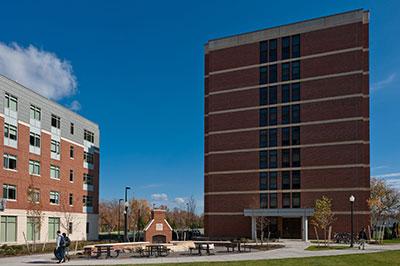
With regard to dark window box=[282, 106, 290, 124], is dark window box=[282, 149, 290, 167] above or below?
below

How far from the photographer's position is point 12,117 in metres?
45.2

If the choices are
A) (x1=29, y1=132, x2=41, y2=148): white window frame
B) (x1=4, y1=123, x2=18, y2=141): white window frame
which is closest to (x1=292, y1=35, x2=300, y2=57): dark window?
(x1=29, y1=132, x2=41, y2=148): white window frame

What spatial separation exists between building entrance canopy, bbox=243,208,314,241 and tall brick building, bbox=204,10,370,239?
0.38 feet

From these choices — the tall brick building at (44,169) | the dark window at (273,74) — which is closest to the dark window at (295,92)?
the dark window at (273,74)

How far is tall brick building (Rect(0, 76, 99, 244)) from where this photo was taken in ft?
146

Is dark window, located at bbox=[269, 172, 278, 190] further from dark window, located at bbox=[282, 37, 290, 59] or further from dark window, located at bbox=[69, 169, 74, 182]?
dark window, located at bbox=[69, 169, 74, 182]

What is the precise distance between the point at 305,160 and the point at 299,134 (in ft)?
10.6

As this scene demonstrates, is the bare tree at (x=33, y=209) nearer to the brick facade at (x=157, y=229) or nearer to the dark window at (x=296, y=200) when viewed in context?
the brick facade at (x=157, y=229)

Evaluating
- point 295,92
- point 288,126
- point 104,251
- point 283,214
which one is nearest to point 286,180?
point 283,214

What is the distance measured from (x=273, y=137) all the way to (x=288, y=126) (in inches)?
92.5

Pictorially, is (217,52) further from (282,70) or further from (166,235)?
(166,235)

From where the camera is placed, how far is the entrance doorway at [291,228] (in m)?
58.6

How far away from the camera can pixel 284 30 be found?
196 feet

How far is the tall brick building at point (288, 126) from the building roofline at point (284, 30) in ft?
0.40
